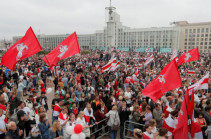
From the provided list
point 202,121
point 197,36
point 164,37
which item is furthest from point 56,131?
point 197,36

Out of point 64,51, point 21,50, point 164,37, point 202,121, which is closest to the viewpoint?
point 202,121

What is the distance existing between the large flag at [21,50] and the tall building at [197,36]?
9598 cm

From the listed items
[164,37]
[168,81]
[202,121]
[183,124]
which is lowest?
[202,121]

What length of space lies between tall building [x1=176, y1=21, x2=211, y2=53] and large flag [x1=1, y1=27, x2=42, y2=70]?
95977mm

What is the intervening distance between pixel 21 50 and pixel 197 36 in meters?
102

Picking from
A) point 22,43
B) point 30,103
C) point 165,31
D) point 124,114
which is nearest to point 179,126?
point 124,114

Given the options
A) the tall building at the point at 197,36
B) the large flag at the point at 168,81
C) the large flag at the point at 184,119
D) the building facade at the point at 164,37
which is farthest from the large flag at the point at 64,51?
the tall building at the point at 197,36

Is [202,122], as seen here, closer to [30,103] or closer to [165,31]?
[30,103]

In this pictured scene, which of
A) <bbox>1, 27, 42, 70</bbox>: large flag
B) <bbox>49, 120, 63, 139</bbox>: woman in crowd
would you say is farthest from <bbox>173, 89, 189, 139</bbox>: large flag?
<bbox>1, 27, 42, 70</bbox>: large flag

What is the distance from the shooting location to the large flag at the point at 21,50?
7.43 m

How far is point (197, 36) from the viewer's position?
305ft

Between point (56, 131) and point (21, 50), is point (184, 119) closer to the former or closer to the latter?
point (56, 131)

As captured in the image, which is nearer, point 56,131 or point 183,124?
point 183,124

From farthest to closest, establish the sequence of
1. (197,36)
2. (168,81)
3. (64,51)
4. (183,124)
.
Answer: (197,36), (64,51), (168,81), (183,124)
